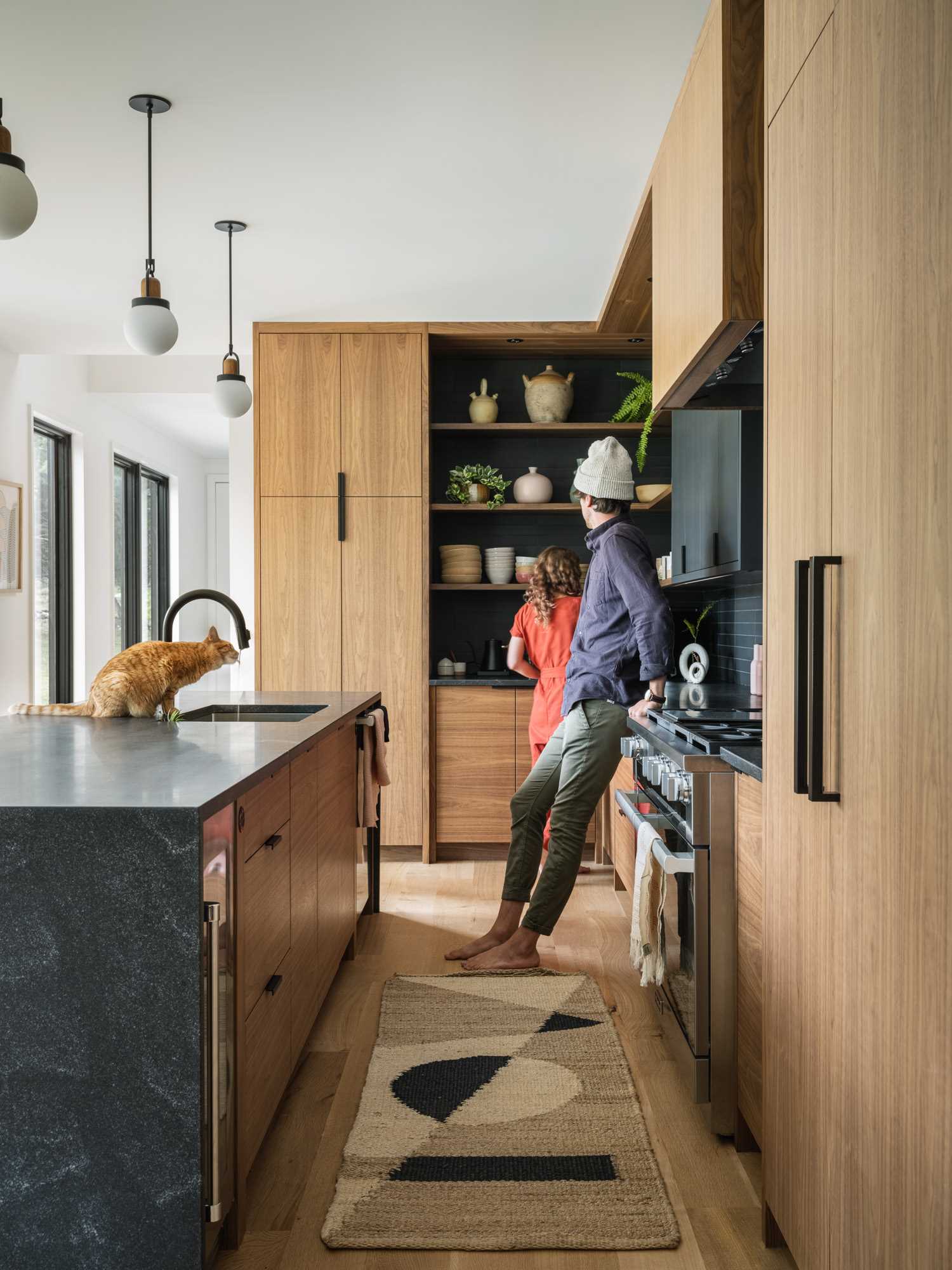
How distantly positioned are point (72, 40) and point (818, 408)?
2134 millimetres

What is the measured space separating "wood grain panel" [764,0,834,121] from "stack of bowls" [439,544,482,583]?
329 cm

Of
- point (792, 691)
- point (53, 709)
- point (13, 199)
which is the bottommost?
point (53, 709)

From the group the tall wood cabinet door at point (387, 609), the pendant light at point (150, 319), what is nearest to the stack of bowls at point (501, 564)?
the tall wood cabinet door at point (387, 609)

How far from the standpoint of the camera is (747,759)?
198 cm

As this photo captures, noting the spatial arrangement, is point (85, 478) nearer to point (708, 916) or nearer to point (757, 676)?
point (757, 676)

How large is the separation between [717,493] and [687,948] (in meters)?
1.56

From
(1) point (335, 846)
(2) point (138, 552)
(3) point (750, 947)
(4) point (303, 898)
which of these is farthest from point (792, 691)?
(2) point (138, 552)

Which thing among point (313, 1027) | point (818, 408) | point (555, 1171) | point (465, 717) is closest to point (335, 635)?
point (465, 717)

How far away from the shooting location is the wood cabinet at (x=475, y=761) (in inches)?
187

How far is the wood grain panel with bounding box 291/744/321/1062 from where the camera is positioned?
2232 millimetres

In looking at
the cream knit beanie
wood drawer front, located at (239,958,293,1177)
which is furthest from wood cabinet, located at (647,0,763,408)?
wood drawer front, located at (239,958,293,1177)

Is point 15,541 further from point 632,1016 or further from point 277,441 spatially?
point 632,1016

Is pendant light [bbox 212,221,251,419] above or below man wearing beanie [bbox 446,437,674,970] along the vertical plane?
above

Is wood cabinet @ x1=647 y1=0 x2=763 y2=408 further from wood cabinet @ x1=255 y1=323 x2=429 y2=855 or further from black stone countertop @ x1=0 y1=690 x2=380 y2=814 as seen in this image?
wood cabinet @ x1=255 y1=323 x2=429 y2=855
